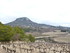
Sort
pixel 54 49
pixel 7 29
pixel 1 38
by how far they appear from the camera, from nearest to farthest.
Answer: pixel 54 49 < pixel 1 38 < pixel 7 29

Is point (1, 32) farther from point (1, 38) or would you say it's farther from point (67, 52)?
point (67, 52)

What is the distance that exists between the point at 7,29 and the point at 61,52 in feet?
92.4

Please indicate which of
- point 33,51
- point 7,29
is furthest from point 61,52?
point 7,29

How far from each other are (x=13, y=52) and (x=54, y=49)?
24.1ft

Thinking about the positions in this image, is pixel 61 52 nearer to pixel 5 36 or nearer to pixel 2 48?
pixel 2 48

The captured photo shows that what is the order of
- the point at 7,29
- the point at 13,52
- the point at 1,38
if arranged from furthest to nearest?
the point at 7,29 < the point at 1,38 < the point at 13,52

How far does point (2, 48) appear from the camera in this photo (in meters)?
33.9

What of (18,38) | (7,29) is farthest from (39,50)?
(18,38)

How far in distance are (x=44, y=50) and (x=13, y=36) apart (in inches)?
1127

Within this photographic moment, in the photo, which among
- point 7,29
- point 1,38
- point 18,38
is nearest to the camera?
point 1,38

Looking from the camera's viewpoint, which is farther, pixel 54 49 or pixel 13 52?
pixel 54 49

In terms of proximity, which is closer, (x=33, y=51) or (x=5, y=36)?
(x=33, y=51)

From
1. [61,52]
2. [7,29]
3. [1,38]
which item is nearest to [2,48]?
[61,52]

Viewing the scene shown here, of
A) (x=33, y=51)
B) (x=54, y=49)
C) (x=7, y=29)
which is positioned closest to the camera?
(x=33, y=51)
